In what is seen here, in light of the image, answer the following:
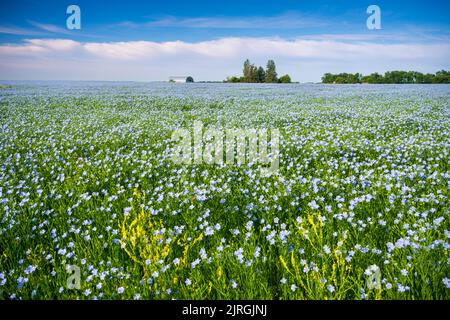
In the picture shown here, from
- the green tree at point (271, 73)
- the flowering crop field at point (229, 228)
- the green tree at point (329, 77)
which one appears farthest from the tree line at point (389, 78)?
the flowering crop field at point (229, 228)

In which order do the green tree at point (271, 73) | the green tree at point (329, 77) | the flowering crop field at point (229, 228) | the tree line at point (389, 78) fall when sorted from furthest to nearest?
the green tree at point (271, 73) → the green tree at point (329, 77) → the tree line at point (389, 78) → the flowering crop field at point (229, 228)

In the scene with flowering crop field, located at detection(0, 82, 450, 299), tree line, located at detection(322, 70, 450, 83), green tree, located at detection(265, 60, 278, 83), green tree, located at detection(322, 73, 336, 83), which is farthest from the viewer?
green tree, located at detection(265, 60, 278, 83)

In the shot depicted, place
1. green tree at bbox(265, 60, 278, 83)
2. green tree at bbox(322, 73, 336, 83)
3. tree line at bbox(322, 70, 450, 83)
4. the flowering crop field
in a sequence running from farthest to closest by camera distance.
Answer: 1. green tree at bbox(265, 60, 278, 83)
2. green tree at bbox(322, 73, 336, 83)
3. tree line at bbox(322, 70, 450, 83)
4. the flowering crop field

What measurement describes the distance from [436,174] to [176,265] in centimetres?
381

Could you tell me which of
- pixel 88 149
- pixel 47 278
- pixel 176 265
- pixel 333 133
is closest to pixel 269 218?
pixel 176 265

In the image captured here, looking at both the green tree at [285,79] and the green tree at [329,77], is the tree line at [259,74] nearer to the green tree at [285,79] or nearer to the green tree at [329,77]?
the green tree at [285,79]

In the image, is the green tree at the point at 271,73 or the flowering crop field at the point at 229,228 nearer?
the flowering crop field at the point at 229,228

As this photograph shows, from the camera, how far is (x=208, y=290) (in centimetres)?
257

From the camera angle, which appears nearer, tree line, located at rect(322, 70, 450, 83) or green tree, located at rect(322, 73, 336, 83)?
tree line, located at rect(322, 70, 450, 83)

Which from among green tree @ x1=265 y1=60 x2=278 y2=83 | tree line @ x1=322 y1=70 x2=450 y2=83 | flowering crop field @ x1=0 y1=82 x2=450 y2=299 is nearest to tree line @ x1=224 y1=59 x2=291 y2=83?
green tree @ x1=265 y1=60 x2=278 y2=83

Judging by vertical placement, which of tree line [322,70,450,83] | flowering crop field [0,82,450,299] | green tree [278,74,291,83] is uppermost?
green tree [278,74,291,83]

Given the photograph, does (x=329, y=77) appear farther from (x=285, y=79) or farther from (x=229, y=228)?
(x=229, y=228)

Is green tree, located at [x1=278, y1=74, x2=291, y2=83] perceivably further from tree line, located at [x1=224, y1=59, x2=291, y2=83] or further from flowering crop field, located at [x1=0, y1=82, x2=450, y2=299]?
flowering crop field, located at [x1=0, y1=82, x2=450, y2=299]

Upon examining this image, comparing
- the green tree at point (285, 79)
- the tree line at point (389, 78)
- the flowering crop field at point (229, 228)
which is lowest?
the flowering crop field at point (229, 228)
